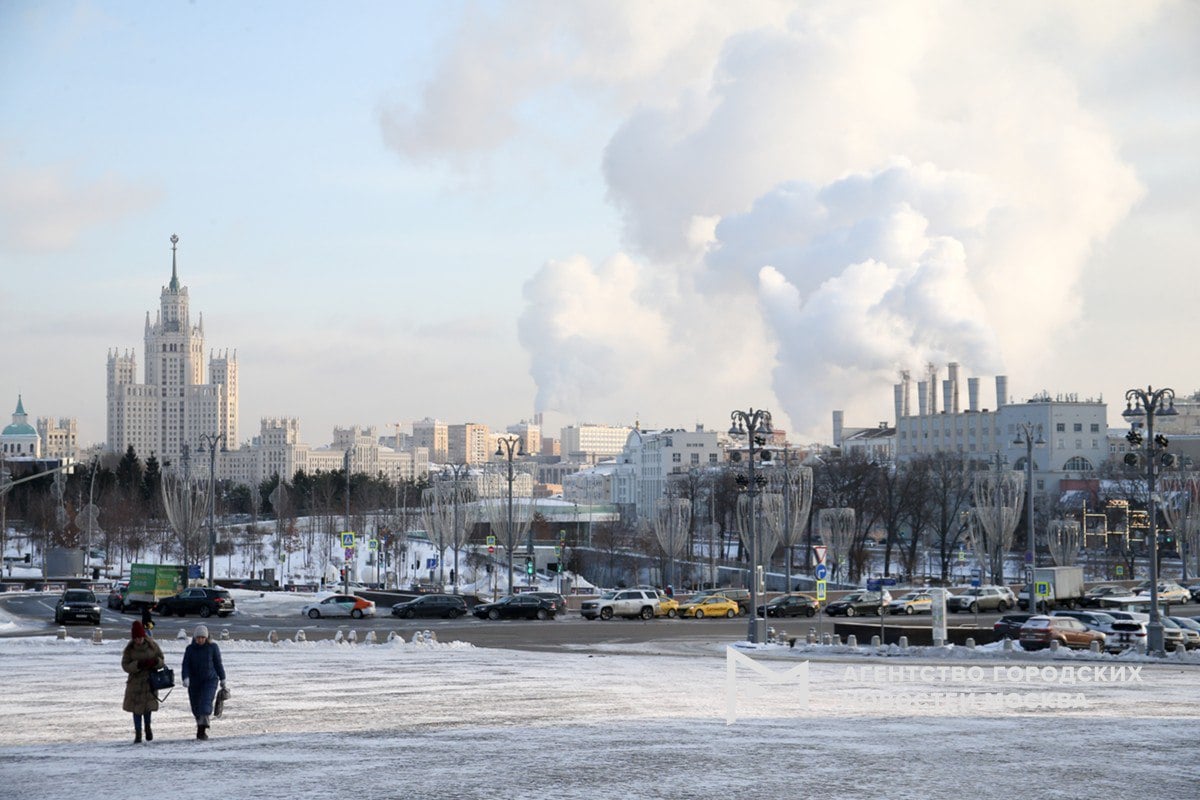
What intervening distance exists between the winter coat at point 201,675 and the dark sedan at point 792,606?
139ft

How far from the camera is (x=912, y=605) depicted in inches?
2379

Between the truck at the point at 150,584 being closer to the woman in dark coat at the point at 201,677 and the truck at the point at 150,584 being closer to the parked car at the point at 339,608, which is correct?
the parked car at the point at 339,608

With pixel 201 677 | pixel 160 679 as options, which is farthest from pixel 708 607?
pixel 160 679

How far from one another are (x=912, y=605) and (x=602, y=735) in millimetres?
42509

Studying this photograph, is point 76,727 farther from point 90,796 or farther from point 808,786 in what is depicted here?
point 808,786

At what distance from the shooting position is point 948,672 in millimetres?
32469

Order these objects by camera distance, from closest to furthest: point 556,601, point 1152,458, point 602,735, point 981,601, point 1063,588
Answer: point 602,735 < point 1152,458 < point 556,601 < point 981,601 < point 1063,588

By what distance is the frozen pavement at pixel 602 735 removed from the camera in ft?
53.4

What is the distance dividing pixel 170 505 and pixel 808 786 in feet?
284

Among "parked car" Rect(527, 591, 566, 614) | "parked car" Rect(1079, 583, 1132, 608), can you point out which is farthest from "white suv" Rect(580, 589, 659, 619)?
"parked car" Rect(1079, 583, 1132, 608)

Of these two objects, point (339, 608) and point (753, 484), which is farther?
point (339, 608)

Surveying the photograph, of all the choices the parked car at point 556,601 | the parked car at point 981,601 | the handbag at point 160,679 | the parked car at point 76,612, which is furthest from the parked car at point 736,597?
the handbag at point 160,679

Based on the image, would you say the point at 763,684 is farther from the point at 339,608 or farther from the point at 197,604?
the point at 197,604

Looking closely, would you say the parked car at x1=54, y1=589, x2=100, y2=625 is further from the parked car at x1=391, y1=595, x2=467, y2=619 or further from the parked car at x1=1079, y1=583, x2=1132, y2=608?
the parked car at x1=1079, y1=583, x2=1132, y2=608
